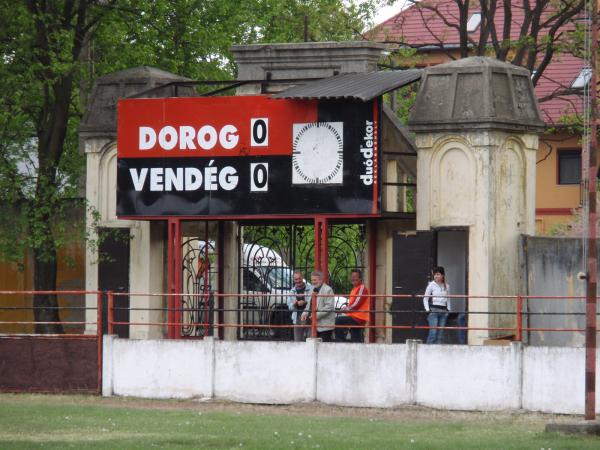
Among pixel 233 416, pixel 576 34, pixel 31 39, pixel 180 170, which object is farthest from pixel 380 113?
pixel 576 34

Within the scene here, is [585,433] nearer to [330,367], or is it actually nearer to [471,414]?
[471,414]

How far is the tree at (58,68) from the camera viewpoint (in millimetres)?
32125

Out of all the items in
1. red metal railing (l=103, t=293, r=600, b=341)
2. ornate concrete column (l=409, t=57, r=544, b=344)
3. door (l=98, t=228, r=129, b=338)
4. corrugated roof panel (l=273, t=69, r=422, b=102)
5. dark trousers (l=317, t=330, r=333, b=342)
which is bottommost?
dark trousers (l=317, t=330, r=333, b=342)

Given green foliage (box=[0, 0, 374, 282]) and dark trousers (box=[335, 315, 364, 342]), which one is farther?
green foliage (box=[0, 0, 374, 282])

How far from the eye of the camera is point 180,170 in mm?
29484

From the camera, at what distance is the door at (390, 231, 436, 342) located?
28.1 m

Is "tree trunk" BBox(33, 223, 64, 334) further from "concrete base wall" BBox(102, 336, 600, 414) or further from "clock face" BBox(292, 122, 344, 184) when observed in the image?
"clock face" BBox(292, 122, 344, 184)

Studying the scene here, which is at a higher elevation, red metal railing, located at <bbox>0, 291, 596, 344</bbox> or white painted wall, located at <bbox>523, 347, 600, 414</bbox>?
red metal railing, located at <bbox>0, 291, 596, 344</bbox>

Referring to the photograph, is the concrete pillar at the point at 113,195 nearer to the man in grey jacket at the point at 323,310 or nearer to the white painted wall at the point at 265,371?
the white painted wall at the point at 265,371

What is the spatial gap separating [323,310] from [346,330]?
138 centimetres

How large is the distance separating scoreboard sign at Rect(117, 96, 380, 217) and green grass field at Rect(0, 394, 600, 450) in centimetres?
388

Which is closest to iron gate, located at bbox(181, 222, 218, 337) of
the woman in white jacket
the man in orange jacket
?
the man in orange jacket

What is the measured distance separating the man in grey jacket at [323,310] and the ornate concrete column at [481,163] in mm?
2104

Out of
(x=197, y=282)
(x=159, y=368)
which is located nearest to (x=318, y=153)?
(x=159, y=368)
